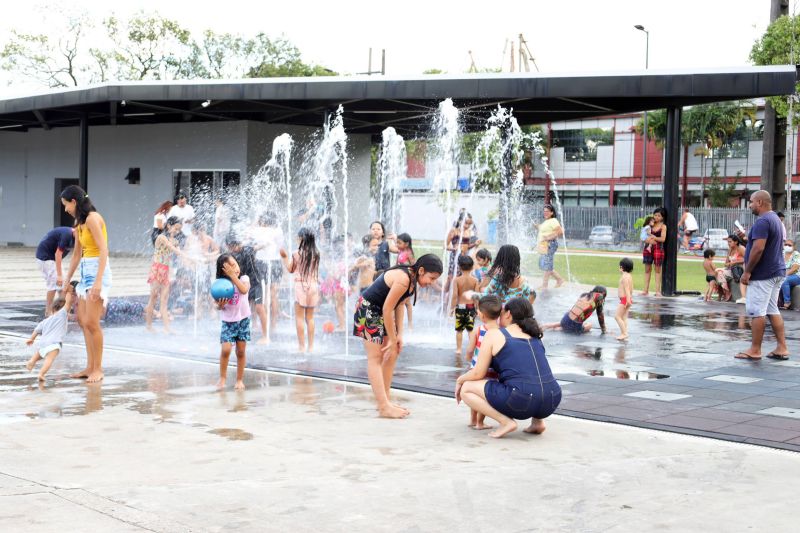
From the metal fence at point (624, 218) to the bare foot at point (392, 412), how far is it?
37298 millimetres

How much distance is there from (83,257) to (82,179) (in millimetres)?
16043

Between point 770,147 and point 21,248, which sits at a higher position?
point 770,147

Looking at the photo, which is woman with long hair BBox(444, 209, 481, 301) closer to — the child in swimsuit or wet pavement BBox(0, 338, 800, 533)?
the child in swimsuit

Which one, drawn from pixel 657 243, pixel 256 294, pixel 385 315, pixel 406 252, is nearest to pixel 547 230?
pixel 657 243

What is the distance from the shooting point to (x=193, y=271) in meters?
14.1

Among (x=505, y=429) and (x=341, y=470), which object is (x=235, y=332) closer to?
(x=505, y=429)

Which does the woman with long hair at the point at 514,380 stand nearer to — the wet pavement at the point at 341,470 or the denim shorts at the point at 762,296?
the wet pavement at the point at 341,470

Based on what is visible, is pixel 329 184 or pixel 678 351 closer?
pixel 678 351

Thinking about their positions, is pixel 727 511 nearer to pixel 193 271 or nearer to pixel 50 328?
pixel 50 328

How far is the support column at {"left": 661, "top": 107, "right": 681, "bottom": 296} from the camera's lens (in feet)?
61.1

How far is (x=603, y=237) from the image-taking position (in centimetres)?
4559

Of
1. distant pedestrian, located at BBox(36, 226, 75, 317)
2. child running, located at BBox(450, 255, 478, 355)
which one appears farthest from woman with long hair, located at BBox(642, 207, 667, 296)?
distant pedestrian, located at BBox(36, 226, 75, 317)

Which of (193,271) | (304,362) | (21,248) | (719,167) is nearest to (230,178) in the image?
(21,248)

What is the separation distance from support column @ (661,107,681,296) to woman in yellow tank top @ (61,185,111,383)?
12662 millimetres
